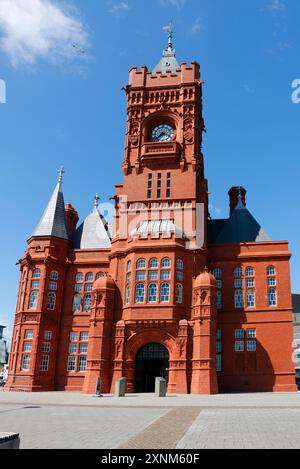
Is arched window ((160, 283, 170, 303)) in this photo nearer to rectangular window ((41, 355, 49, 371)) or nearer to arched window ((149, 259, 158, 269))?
arched window ((149, 259, 158, 269))

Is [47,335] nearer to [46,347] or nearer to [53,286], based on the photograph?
[46,347]

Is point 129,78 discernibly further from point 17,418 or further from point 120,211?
point 17,418

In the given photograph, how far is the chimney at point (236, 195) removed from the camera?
181 ft

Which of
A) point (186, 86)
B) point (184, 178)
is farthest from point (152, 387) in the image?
point (186, 86)

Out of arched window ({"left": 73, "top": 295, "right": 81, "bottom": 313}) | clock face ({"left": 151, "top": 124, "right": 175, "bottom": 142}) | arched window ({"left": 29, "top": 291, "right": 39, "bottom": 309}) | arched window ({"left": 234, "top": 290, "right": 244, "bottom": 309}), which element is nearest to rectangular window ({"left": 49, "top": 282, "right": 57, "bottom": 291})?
arched window ({"left": 29, "top": 291, "right": 39, "bottom": 309})

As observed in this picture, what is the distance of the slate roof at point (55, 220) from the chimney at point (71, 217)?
3177 millimetres

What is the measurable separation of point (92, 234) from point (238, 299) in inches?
756

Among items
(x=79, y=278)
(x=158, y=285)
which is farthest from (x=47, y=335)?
(x=158, y=285)

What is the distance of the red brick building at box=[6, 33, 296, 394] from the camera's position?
40531 mm

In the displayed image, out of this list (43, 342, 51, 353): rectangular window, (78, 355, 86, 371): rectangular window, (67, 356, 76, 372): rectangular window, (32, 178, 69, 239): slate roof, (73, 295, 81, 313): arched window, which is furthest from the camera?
(32, 178, 69, 239): slate roof

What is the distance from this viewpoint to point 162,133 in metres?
52.2

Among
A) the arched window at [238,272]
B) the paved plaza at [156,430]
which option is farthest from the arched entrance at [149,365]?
the paved plaza at [156,430]

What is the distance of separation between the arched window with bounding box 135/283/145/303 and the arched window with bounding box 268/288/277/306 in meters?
13.4

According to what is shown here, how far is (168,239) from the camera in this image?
43.1 m
